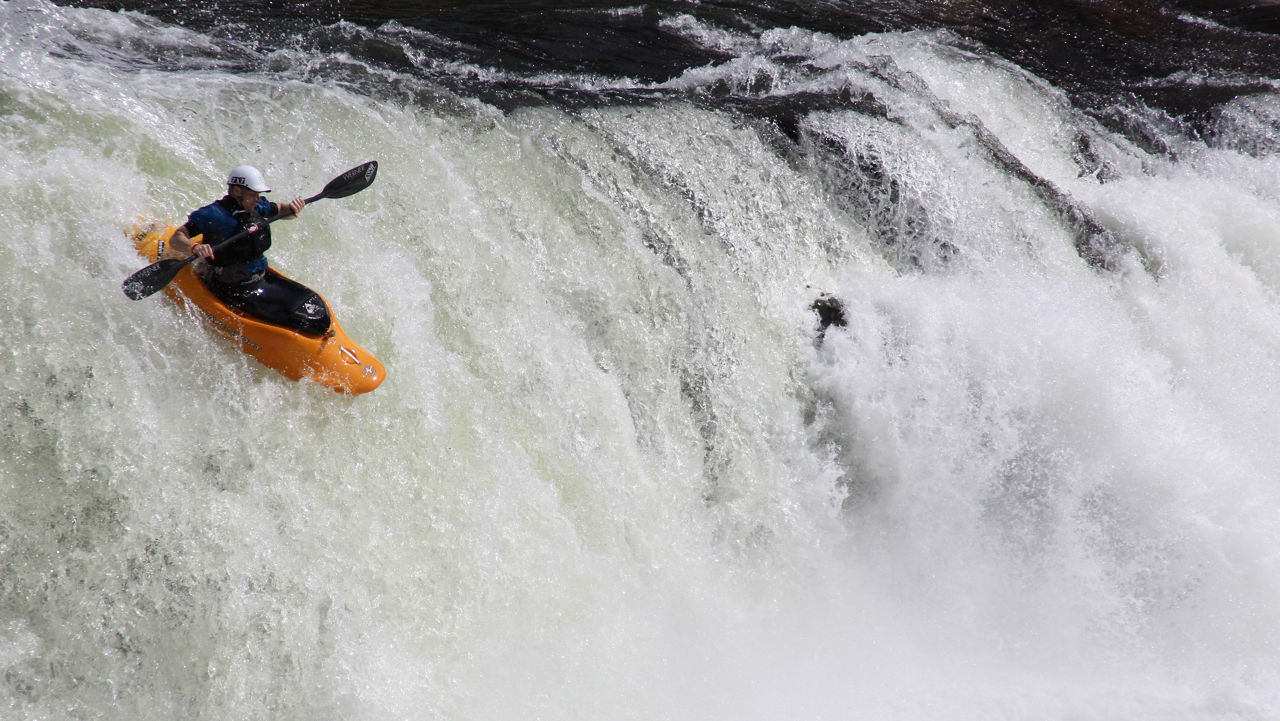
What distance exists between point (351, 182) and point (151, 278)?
97cm

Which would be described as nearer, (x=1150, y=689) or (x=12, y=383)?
(x=12, y=383)

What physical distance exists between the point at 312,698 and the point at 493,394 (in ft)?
5.17

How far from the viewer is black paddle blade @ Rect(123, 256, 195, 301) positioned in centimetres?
317

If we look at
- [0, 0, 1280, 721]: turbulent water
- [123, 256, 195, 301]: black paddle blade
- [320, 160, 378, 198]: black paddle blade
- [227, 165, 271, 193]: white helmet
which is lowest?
[0, 0, 1280, 721]: turbulent water

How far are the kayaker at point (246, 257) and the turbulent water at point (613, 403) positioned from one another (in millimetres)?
235

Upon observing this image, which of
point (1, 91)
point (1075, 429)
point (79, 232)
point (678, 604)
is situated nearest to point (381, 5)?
point (1, 91)

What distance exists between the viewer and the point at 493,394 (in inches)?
169

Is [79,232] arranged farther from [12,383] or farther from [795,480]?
[795,480]

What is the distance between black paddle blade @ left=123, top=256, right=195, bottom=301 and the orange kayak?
281 millimetres

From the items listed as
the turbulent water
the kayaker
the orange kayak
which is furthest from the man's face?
the turbulent water

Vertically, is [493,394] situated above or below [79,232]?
below

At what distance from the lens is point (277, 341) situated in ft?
11.7

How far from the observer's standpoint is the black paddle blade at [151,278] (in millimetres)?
3174

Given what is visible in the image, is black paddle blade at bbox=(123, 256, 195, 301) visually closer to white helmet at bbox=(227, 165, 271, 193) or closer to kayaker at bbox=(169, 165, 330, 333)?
kayaker at bbox=(169, 165, 330, 333)
